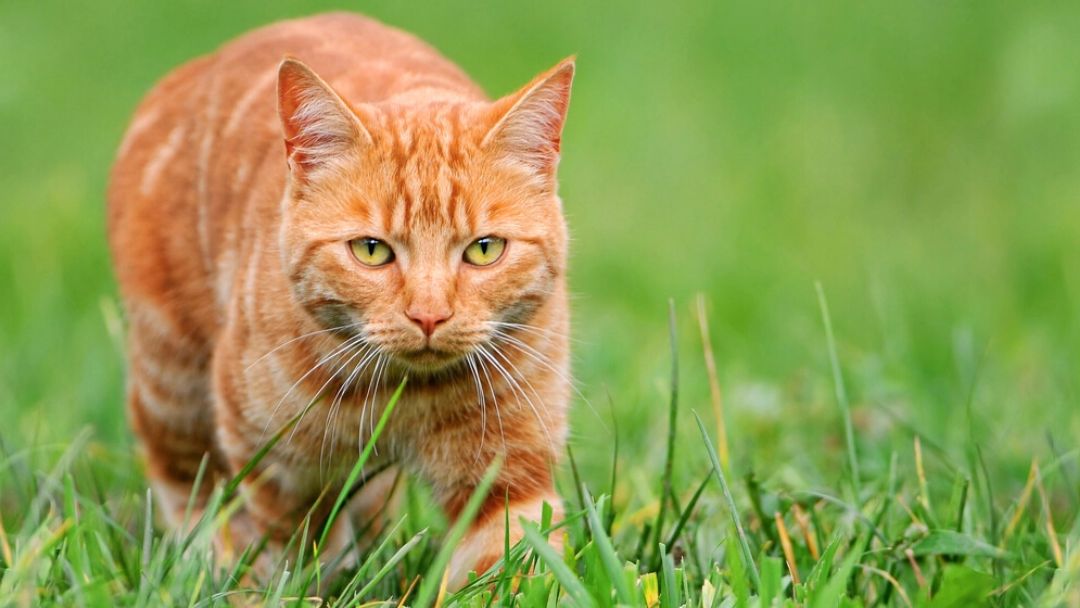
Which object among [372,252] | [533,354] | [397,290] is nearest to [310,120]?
[372,252]

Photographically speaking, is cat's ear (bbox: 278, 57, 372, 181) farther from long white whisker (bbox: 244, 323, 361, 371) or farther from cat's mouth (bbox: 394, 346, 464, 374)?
cat's mouth (bbox: 394, 346, 464, 374)

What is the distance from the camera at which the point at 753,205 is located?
650 centimetres

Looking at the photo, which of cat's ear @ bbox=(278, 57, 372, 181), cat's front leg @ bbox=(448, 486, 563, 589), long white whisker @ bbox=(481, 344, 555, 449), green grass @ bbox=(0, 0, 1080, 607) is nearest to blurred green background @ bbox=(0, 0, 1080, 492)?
green grass @ bbox=(0, 0, 1080, 607)

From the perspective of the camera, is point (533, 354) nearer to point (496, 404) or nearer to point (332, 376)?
point (496, 404)

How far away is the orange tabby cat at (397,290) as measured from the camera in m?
2.75

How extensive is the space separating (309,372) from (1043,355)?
2.72 metres

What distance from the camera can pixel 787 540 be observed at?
8.86 feet

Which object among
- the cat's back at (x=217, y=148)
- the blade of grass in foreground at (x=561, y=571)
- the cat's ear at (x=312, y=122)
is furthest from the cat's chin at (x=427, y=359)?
the cat's back at (x=217, y=148)

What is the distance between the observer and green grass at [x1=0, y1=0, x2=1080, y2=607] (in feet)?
8.37

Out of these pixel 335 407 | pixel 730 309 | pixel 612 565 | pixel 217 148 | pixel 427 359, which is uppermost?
pixel 217 148

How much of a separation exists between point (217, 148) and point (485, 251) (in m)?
1.14

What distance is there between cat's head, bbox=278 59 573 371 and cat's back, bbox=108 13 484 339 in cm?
42

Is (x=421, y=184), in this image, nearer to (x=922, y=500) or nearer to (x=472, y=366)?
(x=472, y=366)

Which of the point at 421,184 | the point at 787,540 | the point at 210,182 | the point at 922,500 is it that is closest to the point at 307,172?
the point at 421,184
